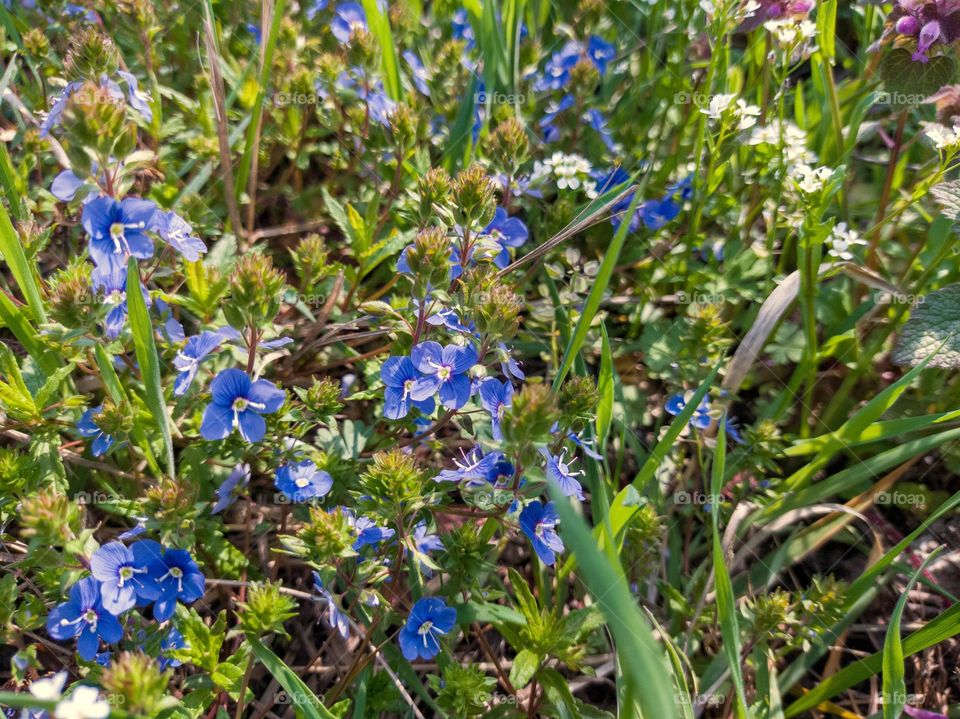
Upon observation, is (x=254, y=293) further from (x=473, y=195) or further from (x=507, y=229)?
(x=507, y=229)

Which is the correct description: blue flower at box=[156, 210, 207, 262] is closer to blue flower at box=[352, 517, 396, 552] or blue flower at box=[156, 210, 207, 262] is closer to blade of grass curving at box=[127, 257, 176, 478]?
blade of grass curving at box=[127, 257, 176, 478]

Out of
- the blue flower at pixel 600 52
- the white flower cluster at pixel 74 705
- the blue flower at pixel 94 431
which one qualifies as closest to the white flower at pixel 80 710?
the white flower cluster at pixel 74 705

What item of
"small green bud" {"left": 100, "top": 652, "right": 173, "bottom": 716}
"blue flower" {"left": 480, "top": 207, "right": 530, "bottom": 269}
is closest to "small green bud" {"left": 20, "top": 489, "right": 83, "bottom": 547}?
"small green bud" {"left": 100, "top": 652, "right": 173, "bottom": 716}

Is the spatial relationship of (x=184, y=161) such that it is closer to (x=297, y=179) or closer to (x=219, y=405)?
(x=297, y=179)

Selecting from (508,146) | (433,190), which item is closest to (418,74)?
(508,146)

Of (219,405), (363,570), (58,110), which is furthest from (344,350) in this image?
(58,110)

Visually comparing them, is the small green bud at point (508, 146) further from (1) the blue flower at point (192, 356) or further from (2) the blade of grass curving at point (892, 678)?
(2) the blade of grass curving at point (892, 678)
